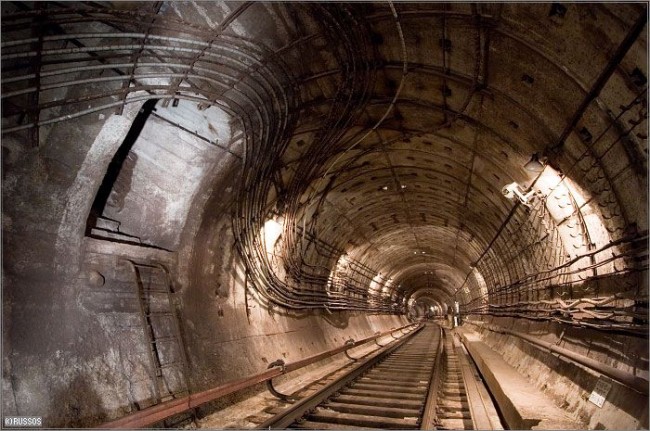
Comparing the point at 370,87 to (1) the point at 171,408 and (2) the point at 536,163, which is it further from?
(1) the point at 171,408

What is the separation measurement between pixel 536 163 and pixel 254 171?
15.3 feet

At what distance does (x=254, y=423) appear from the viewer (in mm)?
5945

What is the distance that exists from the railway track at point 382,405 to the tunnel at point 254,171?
0.69 feet

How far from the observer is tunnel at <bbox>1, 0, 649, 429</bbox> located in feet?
14.8

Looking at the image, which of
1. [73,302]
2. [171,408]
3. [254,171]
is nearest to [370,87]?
[254,171]

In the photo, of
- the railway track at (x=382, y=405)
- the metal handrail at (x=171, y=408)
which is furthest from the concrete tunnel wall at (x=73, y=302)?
the railway track at (x=382, y=405)

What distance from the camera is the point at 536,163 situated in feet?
21.5

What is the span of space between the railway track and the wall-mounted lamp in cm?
411

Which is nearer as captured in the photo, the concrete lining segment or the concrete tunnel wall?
the concrete tunnel wall

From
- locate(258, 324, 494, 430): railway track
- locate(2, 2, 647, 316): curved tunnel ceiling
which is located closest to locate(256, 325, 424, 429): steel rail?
locate(258, 324, 494, 430): railway track

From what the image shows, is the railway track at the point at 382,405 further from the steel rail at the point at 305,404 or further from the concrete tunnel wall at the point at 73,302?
the concrete tunnel wall at the point at 73,302

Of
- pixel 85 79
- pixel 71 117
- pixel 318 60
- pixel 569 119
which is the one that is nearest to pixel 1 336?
pixel 71 117

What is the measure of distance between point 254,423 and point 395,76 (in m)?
5.61

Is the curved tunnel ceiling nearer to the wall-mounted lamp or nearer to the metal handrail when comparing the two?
the wall-mounted lamp
